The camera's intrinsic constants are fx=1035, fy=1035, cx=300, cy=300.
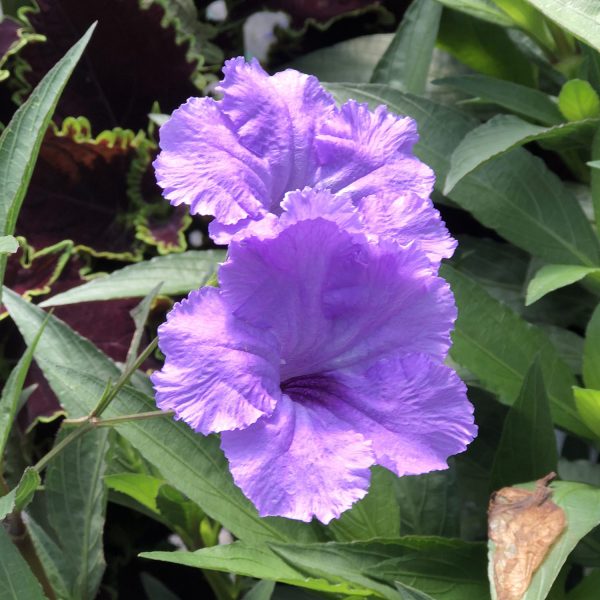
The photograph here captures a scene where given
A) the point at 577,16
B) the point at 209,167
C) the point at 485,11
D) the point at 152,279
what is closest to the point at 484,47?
the point at 485,11

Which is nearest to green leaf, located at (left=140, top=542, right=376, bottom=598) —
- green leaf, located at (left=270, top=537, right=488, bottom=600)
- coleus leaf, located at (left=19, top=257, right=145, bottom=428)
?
green leaf, located at (left=270, top=537, right=488, bottom=600)

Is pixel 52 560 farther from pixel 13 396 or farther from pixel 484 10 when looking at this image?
pixel 484 10

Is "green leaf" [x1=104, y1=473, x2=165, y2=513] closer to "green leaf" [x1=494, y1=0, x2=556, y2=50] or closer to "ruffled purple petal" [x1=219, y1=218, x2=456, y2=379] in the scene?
"ruffled purple petal" [x1=219, y1=218, x2=456, y2=379]

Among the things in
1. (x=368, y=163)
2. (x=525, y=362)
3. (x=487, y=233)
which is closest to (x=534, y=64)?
(x=487, y=233)

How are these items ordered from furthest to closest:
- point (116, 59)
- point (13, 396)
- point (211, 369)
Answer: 1. point (116, 59)
2. point (13, 396)
3. point (211, 369)

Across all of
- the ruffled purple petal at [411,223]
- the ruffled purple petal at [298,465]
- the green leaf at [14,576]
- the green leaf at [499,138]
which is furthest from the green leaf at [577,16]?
the green leaf at [14,576]

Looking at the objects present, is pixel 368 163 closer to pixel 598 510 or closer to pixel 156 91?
pixel 598 510
